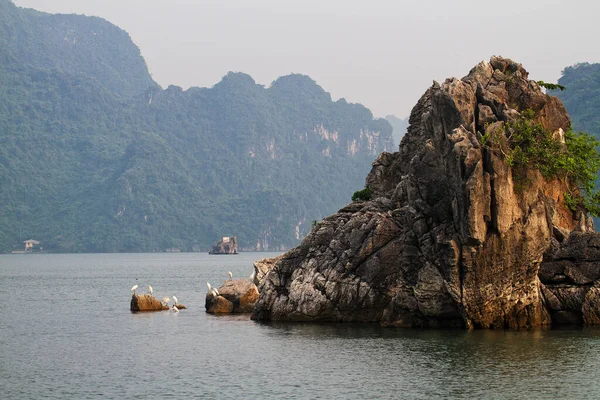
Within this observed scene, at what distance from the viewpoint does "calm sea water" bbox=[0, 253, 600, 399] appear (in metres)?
33.4

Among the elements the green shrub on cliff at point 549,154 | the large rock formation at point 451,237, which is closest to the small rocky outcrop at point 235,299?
the large rock formation at point 451,237

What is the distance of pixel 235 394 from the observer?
33000mm

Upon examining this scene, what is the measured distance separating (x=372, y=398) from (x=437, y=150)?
67.8 feet

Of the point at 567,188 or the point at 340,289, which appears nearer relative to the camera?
the point at 340,289

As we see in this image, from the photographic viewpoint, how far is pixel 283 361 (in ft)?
131

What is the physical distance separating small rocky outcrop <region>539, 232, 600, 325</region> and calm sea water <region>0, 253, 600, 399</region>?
190 centimetres

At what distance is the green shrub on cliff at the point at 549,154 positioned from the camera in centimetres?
4722

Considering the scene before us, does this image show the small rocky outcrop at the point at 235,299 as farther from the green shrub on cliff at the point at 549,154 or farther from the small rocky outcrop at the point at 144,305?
the green shrub on cliff at the point at 549,154

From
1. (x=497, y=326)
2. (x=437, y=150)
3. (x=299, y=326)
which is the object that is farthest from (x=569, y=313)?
(x=299, y=326)

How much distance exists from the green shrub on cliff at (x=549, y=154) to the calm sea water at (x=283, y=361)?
9.27 meters

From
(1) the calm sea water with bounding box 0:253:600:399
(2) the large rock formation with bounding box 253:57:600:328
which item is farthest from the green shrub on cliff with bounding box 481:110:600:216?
(1) the calm sea water with bounding box 0:253:600:399

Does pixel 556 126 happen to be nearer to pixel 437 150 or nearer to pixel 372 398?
pixel 437 150

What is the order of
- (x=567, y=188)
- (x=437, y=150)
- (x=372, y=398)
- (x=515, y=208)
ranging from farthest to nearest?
(x=567, y=188), (x=437, y=150), (x=515, y=208), (x=372, y=398)

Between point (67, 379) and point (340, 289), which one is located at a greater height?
point (340, 289)
